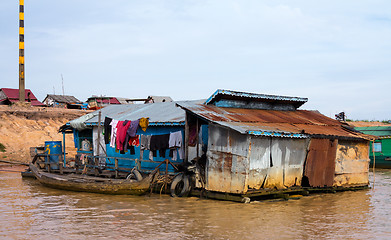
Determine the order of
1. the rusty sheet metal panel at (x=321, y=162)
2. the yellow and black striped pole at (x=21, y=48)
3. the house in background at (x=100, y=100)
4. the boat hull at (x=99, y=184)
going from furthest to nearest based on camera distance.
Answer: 1. the house in background at (x=100, y=100)
2. the yellow and black striped pole at (x=21, y=48)
3. the rusty sheet metal panel at (x=321, y=162)
4. the boat hull at (x=99, y=184)

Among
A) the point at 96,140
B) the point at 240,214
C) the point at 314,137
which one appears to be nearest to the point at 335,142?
the point at 314,137

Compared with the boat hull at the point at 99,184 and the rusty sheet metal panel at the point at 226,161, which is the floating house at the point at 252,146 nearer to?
the rusty sheet metal panel at the point at 226,161

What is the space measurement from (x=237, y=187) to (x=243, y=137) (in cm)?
154

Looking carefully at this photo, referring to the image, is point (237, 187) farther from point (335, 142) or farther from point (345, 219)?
point (335, 142)

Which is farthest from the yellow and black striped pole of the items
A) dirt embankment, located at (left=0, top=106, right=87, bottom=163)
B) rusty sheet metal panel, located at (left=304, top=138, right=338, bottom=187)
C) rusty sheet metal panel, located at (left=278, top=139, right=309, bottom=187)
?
rusty sheet metal panel, located at (left=304, top=138, right=338, bottom=187)

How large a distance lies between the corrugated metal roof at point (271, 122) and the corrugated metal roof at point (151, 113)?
995 mm

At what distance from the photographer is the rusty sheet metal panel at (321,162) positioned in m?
14.7

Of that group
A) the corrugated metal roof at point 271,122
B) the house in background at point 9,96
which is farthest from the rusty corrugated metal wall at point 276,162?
the house in background at point 9,96

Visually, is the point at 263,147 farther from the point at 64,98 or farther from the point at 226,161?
the point at 64,98

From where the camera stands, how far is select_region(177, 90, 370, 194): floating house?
13070mm

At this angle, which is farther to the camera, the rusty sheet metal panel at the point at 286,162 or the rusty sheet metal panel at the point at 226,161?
the rusty sheet metal panel at the point at 286,162

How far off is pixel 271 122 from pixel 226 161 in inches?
113

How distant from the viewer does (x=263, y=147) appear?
1334 cm

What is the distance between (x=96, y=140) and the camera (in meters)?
19.2
